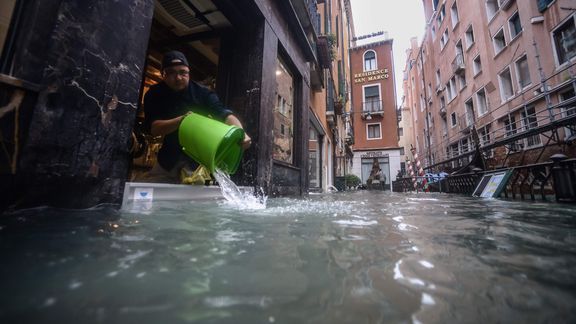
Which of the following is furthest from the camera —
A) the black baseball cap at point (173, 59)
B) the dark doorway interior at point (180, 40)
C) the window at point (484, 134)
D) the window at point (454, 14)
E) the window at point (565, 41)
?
the window at point (454, 14)

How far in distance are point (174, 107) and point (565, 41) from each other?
13.8 m

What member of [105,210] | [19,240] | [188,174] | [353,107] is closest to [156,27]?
[188,174]

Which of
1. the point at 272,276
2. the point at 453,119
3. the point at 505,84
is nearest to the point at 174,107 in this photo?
the point at 272,276

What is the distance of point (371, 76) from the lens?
25.7 m

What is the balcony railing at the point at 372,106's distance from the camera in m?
24.7

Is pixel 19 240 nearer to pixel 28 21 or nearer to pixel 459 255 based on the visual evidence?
pixel 28 21

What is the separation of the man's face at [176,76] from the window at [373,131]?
24.2 metres

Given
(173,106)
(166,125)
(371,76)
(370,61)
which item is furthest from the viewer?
(370,61)

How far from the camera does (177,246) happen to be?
92 centimetres

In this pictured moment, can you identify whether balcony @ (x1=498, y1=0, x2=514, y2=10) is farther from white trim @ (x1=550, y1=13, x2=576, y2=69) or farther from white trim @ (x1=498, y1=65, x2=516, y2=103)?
white trim @ (x1=550, y1=13, x2=576, y2=69)

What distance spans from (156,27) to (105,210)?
16.0ft

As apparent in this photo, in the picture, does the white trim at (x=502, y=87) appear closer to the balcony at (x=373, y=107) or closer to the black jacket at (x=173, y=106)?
the balcony at (x=373, y=107)

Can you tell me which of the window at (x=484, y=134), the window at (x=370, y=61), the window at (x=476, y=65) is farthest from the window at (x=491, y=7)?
the window at (x=370, y=61)

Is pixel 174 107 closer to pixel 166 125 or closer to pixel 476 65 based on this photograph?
pixel 166 125
